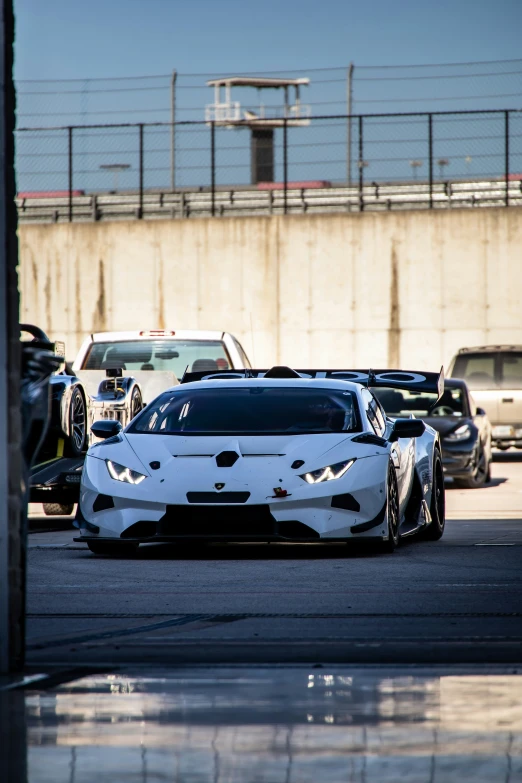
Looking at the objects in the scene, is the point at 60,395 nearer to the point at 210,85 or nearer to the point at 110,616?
the point at 110,616

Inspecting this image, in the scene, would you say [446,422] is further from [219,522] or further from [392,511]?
[219,522]

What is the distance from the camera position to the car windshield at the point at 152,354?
1858cm

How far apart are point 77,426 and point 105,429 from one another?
9.09 ft

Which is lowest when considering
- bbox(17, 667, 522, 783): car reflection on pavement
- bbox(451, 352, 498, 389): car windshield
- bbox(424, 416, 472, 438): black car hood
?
bbox(17, 667, 522, 783): car reflection on pavement

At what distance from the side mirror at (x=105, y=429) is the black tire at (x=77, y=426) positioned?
7.76 ft

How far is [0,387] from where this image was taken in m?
A: 5.50

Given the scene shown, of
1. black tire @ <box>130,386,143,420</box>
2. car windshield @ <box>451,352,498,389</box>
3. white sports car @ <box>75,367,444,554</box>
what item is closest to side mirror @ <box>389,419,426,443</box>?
white sports car @ <box>75,367,444,554</box>

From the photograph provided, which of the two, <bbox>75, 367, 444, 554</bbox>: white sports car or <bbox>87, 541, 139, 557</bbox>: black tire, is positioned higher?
<bbox>75, 367, 444, 554</bbox>: white sports car

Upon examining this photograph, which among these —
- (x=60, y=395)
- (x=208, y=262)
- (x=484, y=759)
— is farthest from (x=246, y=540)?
(x=208, y=262)

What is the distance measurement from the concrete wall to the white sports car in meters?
22.5

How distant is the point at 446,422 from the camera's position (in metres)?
21.1

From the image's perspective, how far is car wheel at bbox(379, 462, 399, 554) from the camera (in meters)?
11.0

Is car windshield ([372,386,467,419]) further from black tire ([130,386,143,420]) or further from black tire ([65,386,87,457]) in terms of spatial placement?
black tire ([65,386,87,457])

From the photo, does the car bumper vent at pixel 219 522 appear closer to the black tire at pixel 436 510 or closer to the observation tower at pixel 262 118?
the black tire at pixel 436 510
